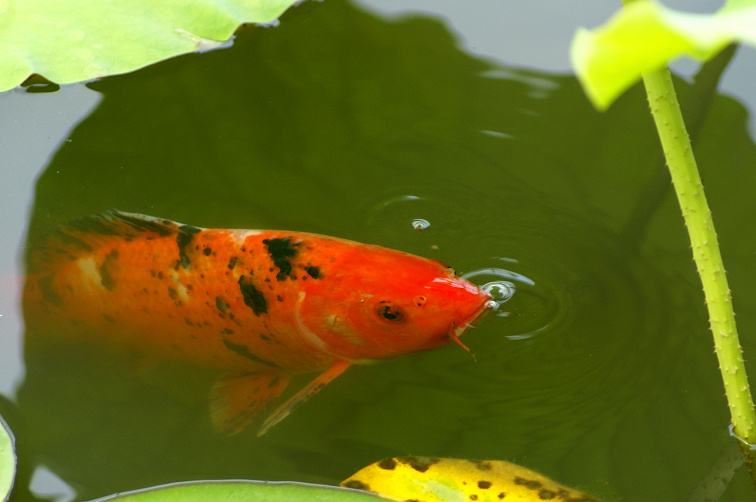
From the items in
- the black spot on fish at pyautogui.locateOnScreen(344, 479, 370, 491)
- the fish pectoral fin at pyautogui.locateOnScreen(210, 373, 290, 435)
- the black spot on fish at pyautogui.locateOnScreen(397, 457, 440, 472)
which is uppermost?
the black spot on fish at pyautogui.locateOnScreen(397, 457, 440, 472)

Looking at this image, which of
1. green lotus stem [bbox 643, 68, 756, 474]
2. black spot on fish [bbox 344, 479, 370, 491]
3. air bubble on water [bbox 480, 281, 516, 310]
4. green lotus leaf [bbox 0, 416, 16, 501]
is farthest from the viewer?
air bubble on water [bbox 480, 281, 516, 310]

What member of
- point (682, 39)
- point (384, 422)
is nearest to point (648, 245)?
point (384, 422)

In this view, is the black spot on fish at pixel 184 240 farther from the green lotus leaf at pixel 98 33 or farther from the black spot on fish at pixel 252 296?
the green lotus leaf at pixel 98 33

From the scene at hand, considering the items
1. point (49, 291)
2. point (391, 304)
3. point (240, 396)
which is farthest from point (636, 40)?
point (49, 291)

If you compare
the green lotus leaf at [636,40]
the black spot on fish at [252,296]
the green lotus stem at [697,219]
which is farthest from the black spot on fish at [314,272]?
the green lotus leaf at [636,40]

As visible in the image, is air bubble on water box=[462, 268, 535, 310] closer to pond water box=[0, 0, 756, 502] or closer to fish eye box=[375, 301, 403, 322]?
pond water box=[0, 0, 756, 502]

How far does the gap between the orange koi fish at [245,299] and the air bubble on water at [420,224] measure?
14.9 inches

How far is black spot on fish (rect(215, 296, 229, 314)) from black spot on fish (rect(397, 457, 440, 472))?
0.63m

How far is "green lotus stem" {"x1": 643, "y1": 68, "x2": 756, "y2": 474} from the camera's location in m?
1.03

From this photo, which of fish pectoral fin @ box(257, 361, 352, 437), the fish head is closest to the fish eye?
the fish head

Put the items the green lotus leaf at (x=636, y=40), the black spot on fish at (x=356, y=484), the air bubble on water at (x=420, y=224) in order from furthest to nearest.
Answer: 1. the air bubble on water at (x=420, y=224)
2. the black spot on fish at (x=356, y=484)
3. the green lotus leaf at (x=636, y=40)

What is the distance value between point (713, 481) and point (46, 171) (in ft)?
7.62

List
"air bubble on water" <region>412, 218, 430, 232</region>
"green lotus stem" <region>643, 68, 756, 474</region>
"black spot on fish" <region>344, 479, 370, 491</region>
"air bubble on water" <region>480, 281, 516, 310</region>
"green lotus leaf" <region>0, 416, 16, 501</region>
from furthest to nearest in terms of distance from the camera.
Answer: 1. "air bubble on water" <region>412, 218, 430, 232</region>
2. "air bubble on water" <region>480, 281, 516, 310</region>
3. "black spot on fish" <region>344, 479, 370, 491</region>
4. "green lotus leaf" <region>0, 416, 16, 501</region>
5. "green lotus stem" <region>643, 68, 756, 474</region>

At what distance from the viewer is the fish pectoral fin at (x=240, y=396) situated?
179cm
